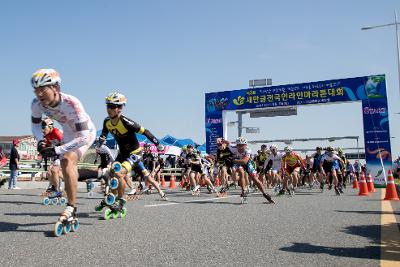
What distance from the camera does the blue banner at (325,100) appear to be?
89.6 ft

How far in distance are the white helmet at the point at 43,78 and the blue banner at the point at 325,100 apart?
82.7ft

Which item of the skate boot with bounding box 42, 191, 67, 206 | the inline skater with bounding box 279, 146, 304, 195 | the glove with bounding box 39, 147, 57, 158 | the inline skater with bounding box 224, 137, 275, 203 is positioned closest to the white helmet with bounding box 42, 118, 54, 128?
the skate boot with bounding box 42, 191, 67, 206

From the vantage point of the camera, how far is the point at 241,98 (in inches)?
1318

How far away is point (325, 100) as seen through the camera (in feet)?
99.1

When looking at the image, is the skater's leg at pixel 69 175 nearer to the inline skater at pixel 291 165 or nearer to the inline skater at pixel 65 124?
the inline skater at pixel 65 124

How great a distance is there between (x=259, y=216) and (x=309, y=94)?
25.7m

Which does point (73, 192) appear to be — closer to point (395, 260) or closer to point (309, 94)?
point (395, 260)

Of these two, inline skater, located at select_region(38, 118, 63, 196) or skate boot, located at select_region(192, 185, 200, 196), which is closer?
inline skater, located at select_region(38, 118, 63, 196)

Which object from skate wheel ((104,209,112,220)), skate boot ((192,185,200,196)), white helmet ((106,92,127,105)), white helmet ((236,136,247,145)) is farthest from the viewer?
skate boot ((192,185,200,196))

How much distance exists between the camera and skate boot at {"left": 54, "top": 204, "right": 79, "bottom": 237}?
4378 millimetres

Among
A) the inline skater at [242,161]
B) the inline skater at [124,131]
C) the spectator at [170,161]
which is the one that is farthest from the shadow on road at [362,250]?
the spectator at [170,161]

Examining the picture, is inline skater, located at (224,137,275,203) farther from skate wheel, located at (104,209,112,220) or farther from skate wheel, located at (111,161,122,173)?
skate wheel, located at (104,209,112,220)

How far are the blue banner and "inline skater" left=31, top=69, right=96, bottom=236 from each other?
24.7m

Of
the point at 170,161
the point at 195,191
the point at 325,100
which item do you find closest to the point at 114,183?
the point at 195,191
